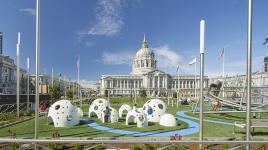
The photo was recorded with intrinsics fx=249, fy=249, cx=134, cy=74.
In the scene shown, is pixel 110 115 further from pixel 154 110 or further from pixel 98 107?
pixel 98 107

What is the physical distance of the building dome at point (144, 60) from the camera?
155 metres

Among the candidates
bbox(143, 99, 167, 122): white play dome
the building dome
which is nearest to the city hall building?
the building dome

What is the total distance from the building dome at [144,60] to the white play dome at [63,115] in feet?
451

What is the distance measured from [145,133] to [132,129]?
1630 millimetres

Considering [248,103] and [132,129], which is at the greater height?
[248,103]

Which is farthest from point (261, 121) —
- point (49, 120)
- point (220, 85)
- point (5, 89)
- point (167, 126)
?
point (5, 89)

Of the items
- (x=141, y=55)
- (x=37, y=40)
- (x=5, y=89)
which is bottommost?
(x=5, y=89)

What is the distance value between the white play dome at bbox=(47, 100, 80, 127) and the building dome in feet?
451

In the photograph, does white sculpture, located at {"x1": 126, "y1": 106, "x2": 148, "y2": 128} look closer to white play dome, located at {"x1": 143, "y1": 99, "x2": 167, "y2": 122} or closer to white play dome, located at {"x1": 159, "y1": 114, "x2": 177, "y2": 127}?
white play dome, located at {"x1": 159, "y1": 114, "x2": 177, "y2": 127}

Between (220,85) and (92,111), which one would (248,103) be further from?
(220,85)

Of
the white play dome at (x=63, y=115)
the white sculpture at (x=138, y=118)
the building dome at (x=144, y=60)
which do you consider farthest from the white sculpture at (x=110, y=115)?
the building dome at (x=144, y=60)

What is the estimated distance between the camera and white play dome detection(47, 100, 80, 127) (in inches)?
690

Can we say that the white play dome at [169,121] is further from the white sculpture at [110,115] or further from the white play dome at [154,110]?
the white sculpture at [110,115]

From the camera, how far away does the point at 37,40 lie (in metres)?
10.2
